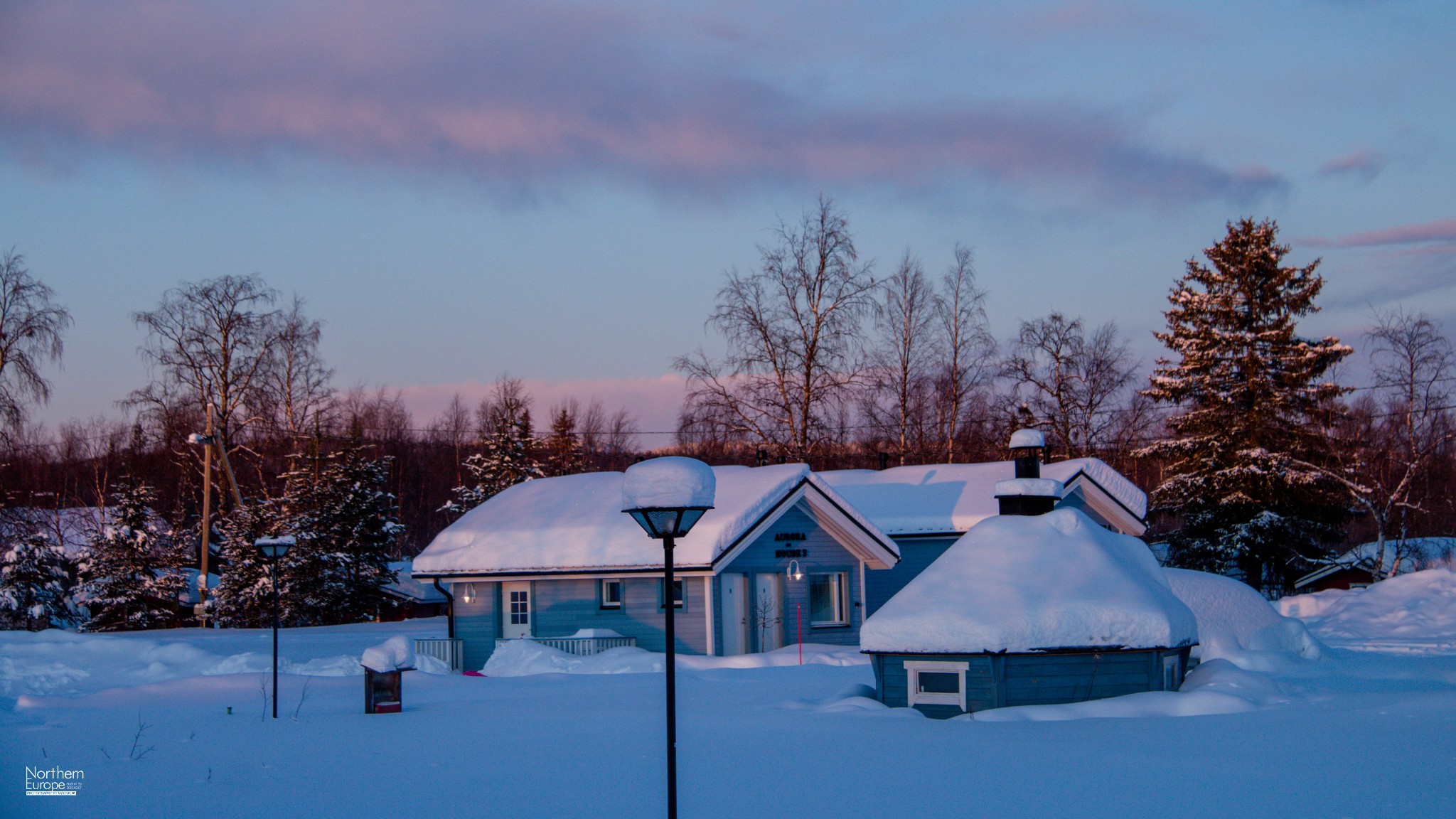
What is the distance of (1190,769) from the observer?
32.5 feet

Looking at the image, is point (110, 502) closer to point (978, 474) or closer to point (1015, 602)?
point (978, 474)

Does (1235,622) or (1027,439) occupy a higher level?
(1027,439)

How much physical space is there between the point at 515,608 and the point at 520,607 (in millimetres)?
118

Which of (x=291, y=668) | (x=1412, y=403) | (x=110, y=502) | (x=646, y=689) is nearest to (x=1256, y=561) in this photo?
(x=1412, y=403)

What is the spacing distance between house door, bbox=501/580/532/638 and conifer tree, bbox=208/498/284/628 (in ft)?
51.2

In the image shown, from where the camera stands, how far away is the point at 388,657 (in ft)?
48.9

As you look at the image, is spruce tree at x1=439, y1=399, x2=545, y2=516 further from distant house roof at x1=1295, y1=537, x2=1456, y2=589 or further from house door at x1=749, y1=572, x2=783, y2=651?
distant house roof at x1=1295, y1=537, x2=1456, y2=589

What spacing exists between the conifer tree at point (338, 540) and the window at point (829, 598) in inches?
794

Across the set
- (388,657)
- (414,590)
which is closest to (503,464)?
(414,590)

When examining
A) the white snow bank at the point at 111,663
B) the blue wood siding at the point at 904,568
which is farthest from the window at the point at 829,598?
the white snow bank at the point at 111,663

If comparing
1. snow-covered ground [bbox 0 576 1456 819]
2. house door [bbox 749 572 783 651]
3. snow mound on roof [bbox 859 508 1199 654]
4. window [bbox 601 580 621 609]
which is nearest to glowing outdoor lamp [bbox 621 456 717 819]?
snow-covered ground [bbox 0 576 1456 819]

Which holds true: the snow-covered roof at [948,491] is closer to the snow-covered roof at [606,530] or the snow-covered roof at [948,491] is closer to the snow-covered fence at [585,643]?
the snow-covered roof at [606,530]

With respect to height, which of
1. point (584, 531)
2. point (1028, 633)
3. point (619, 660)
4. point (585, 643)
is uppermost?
point (584, 531)

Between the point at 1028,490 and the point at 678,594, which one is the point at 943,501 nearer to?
the point at 678,594
